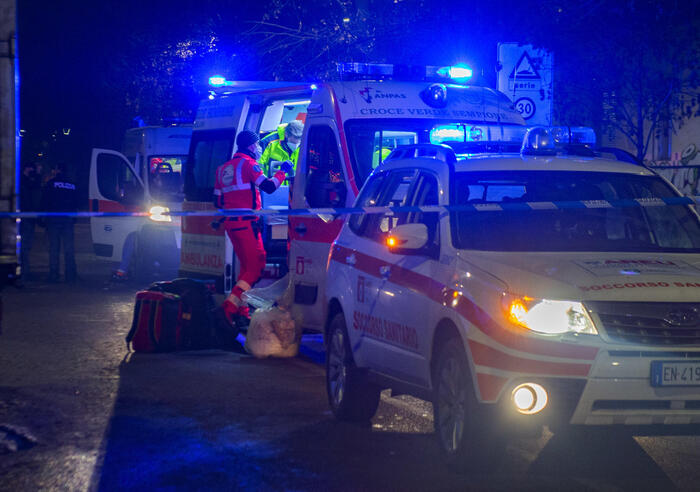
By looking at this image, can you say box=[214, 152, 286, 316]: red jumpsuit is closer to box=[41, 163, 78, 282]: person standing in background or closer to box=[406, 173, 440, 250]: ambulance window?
box=[406, 173, 440, 250]: ambulance window

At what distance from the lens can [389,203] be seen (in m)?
7.41

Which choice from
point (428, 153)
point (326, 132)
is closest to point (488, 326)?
point (428, 153)

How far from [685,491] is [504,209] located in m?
1.88

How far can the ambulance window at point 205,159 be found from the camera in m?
12.7

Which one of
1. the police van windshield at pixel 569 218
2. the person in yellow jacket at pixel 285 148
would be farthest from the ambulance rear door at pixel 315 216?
the police van windshield at pixel 569 218

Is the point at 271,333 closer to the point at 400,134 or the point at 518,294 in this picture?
the point at 400,134

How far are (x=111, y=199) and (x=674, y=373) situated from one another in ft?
44.0

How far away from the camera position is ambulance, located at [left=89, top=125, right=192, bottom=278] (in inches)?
688

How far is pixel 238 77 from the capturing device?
25281 mm

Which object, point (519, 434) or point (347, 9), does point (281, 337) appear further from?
point (347, 9)

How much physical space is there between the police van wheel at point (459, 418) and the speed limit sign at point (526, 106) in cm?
740

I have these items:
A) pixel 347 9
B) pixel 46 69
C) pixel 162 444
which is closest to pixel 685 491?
pixel 162 444

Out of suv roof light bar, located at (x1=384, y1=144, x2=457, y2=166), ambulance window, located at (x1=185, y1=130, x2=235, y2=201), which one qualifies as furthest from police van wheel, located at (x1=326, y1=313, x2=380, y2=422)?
ambulance window, located at (x1=185, y1=130, x2=235, y2=201)

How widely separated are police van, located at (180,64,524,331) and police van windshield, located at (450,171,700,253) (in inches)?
125
